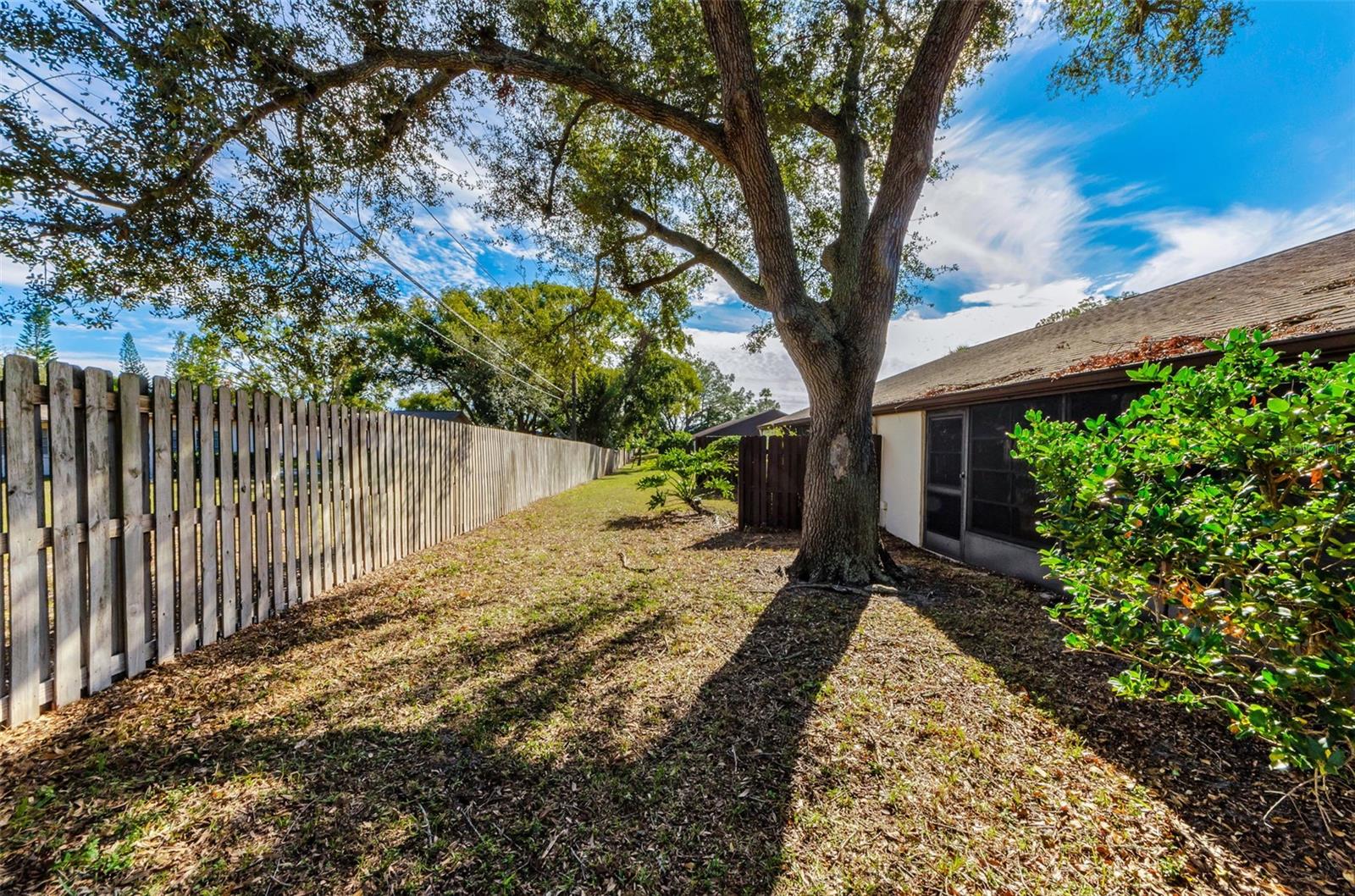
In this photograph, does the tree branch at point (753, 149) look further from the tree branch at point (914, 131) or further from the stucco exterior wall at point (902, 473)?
the stucco exterior wall at point (902, 473)

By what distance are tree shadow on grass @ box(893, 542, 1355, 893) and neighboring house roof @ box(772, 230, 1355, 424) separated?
262 cm

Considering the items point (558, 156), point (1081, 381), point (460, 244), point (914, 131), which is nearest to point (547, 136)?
point (558, 156)

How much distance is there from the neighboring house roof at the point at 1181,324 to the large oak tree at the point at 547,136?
2.00m

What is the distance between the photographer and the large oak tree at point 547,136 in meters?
3.31

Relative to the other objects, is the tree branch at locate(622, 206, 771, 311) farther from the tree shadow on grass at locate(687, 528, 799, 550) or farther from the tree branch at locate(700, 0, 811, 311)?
the tree shadow on grass at locate(687, 528, 799, 550)

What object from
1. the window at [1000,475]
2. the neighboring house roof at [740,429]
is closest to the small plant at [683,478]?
the window at [1000,475]

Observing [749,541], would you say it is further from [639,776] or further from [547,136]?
[547,136]

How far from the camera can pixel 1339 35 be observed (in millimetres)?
4797

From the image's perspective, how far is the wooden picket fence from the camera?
230 centimetres

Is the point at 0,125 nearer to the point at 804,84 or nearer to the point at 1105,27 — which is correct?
the point at 804,84

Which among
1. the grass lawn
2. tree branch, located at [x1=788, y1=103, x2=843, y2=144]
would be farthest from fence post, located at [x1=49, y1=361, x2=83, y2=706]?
tree branch, located at [x1=788, y1=103, x2=843, y2=144]

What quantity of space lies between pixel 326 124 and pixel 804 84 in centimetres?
586

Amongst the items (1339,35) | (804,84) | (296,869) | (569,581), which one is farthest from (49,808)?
(1339,35)

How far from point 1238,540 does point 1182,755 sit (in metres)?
1.25
